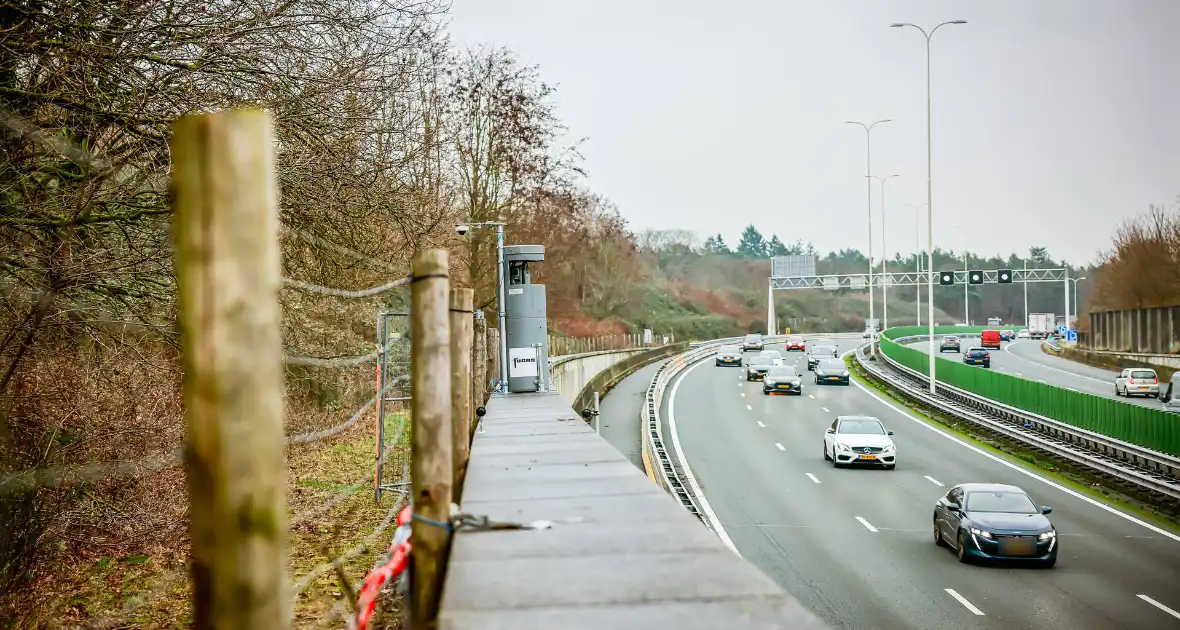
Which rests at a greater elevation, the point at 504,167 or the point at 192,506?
the point at 504,167

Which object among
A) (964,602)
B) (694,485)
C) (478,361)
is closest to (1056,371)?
(694,485)

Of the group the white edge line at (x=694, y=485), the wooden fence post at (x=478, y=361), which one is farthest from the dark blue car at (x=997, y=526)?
the wooden fence post at (x=478, y=361)

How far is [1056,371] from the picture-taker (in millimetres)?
68500

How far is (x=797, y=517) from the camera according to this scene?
81.7ft

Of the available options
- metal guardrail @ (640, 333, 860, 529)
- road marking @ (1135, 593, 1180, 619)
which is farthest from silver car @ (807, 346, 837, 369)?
road marking @ (1135, 593, 1180, 619)

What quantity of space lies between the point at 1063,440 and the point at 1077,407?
120cm

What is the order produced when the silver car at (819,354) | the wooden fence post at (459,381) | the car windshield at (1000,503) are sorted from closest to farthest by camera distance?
the wooden fence post at (459,381)
the car windshield at (1000,503)
the silver car at (819,354)

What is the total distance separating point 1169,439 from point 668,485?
1321 cm

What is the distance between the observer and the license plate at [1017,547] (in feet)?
64.0

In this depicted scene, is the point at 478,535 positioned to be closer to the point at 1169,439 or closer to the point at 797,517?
the point at 797,517

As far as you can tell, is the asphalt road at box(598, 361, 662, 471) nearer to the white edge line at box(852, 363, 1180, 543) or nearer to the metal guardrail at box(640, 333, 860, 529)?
the metal guardrail at box(640, 333, 860, 529)

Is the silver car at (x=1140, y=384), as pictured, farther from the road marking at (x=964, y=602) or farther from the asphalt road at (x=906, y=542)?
the road marking at (x=964, y=602)

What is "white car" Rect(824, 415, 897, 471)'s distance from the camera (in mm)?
32156

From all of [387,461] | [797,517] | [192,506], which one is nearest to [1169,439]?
[797,517]
